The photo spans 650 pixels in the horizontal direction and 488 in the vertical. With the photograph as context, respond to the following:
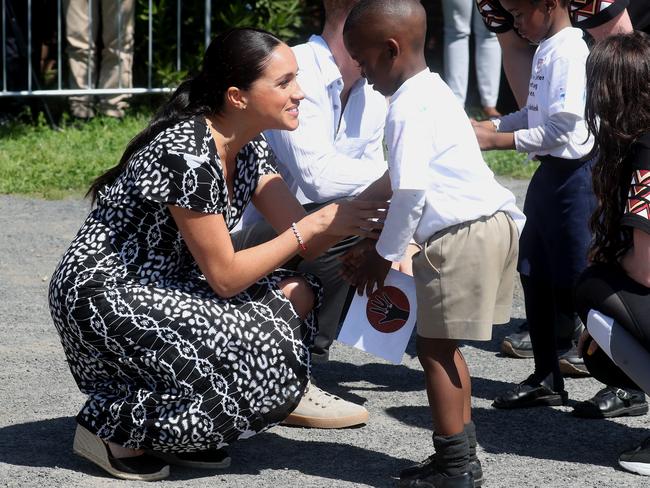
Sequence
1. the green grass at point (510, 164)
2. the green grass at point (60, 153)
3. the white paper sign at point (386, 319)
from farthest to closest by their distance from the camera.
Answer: the green grass at point (510, 164) < the green grass at point (60, 153) < the white paper sign at point (386, 319)

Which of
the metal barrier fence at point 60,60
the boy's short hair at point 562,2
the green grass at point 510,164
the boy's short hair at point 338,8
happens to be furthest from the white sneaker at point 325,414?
the metal barrier fence at point 60,60

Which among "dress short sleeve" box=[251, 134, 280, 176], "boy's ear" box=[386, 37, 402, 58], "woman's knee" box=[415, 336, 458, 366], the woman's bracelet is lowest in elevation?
"woman's knee" box=[415, 336, 458, 366]

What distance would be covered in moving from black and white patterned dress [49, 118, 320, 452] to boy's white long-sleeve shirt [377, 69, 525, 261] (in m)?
0.48

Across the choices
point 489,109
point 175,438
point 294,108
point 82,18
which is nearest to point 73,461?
point 175,438

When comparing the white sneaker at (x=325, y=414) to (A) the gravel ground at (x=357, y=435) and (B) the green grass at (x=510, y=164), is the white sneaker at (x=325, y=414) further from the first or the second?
(B) the green grass at (x=510, y=164)

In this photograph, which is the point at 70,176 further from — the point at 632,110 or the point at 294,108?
the point at 632,110

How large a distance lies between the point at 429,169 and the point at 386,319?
0.64 metres

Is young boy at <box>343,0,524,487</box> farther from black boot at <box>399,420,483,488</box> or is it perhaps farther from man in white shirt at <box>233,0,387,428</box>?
man in white shirt at <box>233,0,387,428</box>

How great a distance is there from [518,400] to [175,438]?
130 cm

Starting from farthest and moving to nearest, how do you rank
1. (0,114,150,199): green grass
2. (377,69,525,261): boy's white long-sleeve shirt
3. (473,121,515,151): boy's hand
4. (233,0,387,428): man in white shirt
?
1. (0,114,150,199): green grass
2. (233,0,387,428): man in white shirt
3. (473,121,515,151): boy's hand
4. (377,69,525,261): boy's white long-sleeve shirt

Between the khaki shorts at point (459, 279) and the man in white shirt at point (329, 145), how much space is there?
773mm

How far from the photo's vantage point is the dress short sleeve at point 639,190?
3385mm

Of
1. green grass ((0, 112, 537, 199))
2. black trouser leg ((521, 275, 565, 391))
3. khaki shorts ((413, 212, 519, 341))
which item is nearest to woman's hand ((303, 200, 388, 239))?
khaki shorts ((413, 212, 519, 341))

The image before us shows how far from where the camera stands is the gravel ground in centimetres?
350
